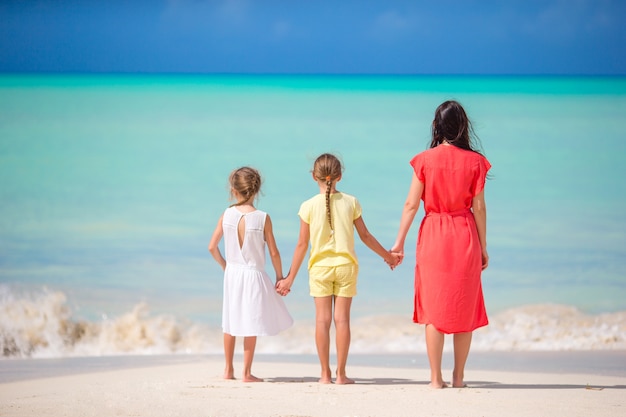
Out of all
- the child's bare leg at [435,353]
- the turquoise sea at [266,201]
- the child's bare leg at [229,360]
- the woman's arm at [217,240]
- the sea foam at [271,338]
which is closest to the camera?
the child's bare leg at [435,353]

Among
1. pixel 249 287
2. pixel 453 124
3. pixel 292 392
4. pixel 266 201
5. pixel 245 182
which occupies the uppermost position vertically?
pixel 266 201

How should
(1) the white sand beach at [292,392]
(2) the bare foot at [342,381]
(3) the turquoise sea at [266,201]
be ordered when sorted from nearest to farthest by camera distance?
(1) the white sand beach at [292,392] < (2) the bare foot at [342,381] < (3) the turquoise sea at [266,201]

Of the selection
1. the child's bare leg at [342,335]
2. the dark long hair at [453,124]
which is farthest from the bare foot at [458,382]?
the dark long hair at [453,124]

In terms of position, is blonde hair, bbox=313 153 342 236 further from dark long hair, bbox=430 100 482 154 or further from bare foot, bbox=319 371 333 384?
bare foot, bbox=319 371 333 384

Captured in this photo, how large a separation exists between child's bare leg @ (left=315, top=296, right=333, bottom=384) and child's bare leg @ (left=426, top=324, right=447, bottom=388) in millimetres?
351

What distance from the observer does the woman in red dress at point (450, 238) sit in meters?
3.00

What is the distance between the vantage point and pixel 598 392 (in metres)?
2.93

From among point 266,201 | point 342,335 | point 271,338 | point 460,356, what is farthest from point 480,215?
point 266,201

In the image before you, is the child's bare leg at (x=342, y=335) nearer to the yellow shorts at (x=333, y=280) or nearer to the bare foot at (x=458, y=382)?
the yellow shorts at (x=333, y=280)

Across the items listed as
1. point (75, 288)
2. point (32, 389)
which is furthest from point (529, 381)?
point (75, 288)

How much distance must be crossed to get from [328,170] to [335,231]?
215mm

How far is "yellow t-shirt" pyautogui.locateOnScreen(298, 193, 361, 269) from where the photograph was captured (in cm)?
316

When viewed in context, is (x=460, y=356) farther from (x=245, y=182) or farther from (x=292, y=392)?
(x=245, y=182)

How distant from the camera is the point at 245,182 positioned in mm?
3264
